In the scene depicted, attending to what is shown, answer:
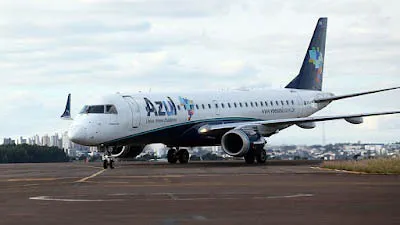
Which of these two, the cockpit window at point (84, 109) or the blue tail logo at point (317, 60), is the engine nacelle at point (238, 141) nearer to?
the cockpit window at point (84, 109)

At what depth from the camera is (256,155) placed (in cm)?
4975

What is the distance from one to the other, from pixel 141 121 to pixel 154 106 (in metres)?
1.52

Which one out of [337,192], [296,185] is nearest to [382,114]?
[296,185]

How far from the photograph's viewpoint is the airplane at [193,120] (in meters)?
46.0

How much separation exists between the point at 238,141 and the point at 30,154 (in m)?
32.2

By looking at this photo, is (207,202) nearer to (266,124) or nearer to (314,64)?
(266,124)

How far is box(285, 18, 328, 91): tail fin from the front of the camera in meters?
62.0

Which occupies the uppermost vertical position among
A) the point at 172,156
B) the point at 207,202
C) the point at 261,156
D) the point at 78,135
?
the point at 78,135

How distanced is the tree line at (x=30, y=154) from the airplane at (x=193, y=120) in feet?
59.6

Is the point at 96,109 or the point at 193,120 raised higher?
the point at 96,109

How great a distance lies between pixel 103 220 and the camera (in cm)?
1625

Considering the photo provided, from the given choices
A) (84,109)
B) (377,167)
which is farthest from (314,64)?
(377,167)

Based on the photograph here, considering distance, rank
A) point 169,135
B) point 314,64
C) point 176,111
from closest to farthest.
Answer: point 169,135 < point 176,111 < point 314,64

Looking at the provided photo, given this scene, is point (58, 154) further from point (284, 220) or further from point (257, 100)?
point (284, 220)
